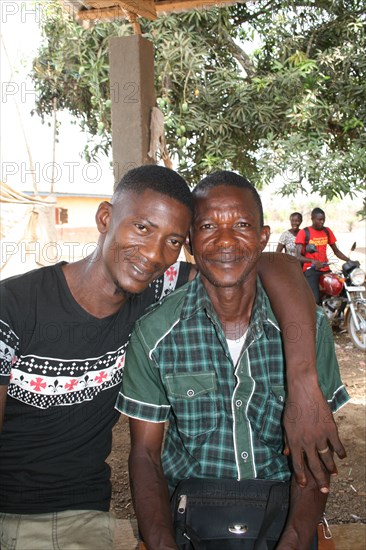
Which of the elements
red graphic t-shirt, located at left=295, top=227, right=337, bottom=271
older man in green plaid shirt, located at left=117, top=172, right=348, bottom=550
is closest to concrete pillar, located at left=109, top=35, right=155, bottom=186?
older man in green plaid shirt, located at left=117, top=172, right=348, bottom=550

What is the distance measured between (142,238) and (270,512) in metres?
0.94

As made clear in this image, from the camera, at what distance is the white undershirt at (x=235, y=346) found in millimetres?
1904

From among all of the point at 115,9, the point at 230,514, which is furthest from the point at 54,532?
the point at 115,9

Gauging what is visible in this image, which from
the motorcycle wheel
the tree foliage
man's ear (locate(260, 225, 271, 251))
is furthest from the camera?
the tree foliage

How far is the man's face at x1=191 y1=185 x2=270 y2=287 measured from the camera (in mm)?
1870

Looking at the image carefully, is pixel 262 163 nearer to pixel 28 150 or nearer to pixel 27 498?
pixel 28 150

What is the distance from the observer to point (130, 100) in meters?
4.03

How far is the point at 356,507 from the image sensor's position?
10.3 ft

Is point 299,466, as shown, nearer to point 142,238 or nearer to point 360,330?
point 142,238

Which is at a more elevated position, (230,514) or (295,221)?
(295,221)

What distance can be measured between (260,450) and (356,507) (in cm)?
165

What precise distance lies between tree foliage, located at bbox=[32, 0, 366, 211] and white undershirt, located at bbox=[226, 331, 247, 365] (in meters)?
5.24

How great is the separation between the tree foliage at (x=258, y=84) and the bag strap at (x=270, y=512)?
18.2ft

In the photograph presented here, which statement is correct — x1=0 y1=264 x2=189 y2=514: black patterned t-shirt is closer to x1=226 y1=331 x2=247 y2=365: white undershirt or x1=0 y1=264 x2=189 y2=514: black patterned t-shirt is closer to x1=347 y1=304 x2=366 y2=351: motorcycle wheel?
x1=226 y1=331 x2=247 y2=365: white undershirt
